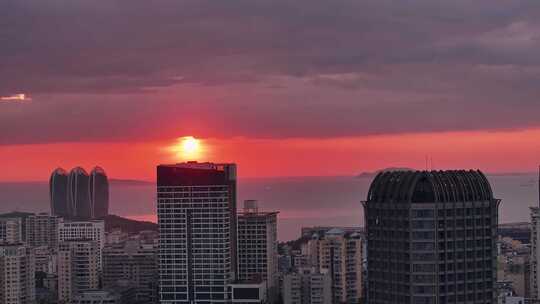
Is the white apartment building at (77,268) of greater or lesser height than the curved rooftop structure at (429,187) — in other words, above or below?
below

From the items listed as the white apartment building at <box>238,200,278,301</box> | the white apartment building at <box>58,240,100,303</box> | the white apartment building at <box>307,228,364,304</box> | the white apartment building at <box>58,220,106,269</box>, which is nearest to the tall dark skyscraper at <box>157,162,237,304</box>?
the white apartment building at <box>238,200,278,301</box>

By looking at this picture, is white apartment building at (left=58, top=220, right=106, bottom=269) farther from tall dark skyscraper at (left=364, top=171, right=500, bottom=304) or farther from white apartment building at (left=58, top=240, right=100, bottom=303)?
tall dark skyscraper at (left=364, top=171, right=500, bottom=304)

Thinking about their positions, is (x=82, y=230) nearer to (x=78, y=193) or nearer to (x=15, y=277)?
(x=15, y=277)

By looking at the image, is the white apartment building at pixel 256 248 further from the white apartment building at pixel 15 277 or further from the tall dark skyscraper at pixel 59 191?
the tall dark skyscraper at pixel 59 191

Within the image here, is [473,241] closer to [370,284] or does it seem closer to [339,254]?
[370,284]

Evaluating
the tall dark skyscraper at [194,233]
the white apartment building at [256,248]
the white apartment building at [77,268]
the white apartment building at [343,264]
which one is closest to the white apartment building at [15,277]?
the white apartment building at [77,268]
